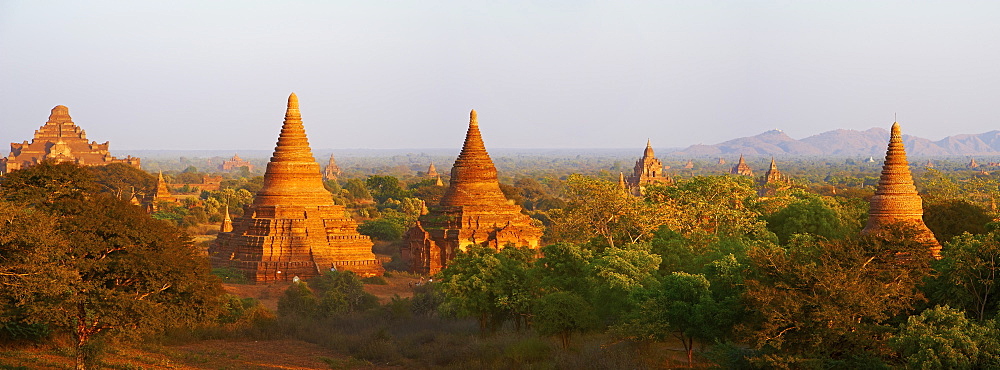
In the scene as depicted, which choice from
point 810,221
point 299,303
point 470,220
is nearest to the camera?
point 299,303

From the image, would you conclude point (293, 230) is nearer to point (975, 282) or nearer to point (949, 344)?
point (975, 282)

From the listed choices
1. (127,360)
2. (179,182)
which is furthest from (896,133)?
(179,182)

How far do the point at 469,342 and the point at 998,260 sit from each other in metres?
12.8

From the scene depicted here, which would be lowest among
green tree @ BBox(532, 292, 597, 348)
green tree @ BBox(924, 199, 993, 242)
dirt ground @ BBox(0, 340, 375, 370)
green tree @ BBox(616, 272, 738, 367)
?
dirt ground @ BBox(0, 340, 375, 370)

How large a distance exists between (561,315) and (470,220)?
2042cm

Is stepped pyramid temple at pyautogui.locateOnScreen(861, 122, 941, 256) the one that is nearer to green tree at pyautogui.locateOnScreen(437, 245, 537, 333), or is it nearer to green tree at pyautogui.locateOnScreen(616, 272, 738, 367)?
green tree at pyautogui.locateOnScreen(616, 272, 738, 367)

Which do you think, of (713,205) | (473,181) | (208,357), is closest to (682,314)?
(208,357)

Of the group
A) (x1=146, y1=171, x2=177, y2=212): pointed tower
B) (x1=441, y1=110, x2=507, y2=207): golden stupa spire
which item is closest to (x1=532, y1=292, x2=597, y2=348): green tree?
(x1=441, y1=110, x2=507, y2=207): golden stupa spire

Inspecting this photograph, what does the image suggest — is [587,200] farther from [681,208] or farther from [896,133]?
[896,133]

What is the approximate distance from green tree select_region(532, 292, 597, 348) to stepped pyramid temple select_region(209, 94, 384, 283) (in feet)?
62.6

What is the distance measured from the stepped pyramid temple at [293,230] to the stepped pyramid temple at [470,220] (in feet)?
7.14

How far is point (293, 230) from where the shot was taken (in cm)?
4512

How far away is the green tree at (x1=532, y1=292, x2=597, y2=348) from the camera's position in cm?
2572

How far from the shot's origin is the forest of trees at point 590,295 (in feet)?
61.9
